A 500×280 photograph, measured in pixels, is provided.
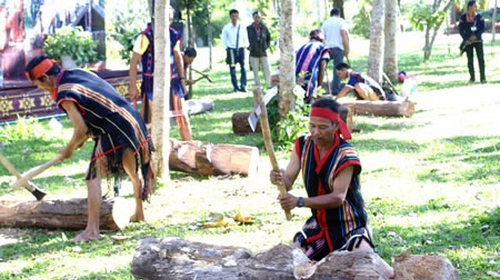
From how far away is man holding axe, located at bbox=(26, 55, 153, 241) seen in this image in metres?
6.83

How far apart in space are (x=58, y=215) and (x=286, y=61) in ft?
15.1

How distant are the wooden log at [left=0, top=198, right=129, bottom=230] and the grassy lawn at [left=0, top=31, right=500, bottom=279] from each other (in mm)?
89

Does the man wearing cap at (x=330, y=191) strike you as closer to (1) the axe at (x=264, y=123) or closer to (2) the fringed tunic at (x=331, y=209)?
(2) the fringed tunic at (x=331, y=209)

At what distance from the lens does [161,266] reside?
4.82 metres

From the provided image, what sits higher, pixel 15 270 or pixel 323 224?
pixel 323 224

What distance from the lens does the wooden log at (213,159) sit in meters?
9.52

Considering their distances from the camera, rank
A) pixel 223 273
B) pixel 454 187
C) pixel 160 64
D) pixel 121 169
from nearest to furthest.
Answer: pixel 223 273, pixel 121 169, pixel 454 187, pixel 160 64

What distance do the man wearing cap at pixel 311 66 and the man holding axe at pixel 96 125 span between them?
4849 millimetres

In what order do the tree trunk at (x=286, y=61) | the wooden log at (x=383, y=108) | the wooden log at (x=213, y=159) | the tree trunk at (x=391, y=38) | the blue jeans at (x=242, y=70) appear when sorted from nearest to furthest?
the wooden log at (x=213, y=159), the tree trunk at (x=286, y=61), the wooden log at (x=383, y=108), the blue jeans at (x=242, y=70), the tree trunk at (x=391, y=38)

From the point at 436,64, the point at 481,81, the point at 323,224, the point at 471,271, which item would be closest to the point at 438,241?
the point at 471,271

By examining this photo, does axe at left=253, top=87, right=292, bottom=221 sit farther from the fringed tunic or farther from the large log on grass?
the large log on grass

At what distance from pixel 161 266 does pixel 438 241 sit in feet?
8.34

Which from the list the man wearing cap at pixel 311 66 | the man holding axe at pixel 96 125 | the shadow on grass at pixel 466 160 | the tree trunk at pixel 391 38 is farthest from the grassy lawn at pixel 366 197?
the tree trunk at pixel 391 38

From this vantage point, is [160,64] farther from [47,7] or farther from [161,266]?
[47,7]
